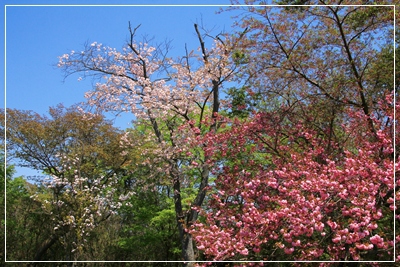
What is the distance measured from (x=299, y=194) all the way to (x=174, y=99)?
6.50ft

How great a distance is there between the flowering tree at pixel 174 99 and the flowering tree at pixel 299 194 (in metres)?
0.29

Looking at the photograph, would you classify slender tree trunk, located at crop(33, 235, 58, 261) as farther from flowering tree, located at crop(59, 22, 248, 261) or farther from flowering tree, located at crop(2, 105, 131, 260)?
flowering tree, located at crop(59, 22, 248, 261)

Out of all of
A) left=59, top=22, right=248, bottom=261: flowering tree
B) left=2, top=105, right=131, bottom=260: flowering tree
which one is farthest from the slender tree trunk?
left=59, top=22, right=248, bottom=261: flowering tree

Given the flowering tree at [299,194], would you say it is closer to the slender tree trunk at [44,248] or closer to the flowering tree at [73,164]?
the flowering tree at [73,164]

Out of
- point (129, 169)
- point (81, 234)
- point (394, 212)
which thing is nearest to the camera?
point (394, 212)

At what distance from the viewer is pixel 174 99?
4.91 metres

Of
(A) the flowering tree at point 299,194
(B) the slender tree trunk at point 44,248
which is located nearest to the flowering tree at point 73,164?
(B) the slender tree trunk at point 44,248

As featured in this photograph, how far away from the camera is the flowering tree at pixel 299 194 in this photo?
11.1 ft

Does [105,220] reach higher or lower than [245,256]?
higher

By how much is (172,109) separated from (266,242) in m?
1.96

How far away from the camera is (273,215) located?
3.51 meters

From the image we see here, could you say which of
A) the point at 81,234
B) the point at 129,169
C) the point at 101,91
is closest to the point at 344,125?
the point at 129,169

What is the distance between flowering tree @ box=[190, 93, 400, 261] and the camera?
3387 millimetres

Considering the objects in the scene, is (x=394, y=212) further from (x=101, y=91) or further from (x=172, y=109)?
(x=101, y=91)
